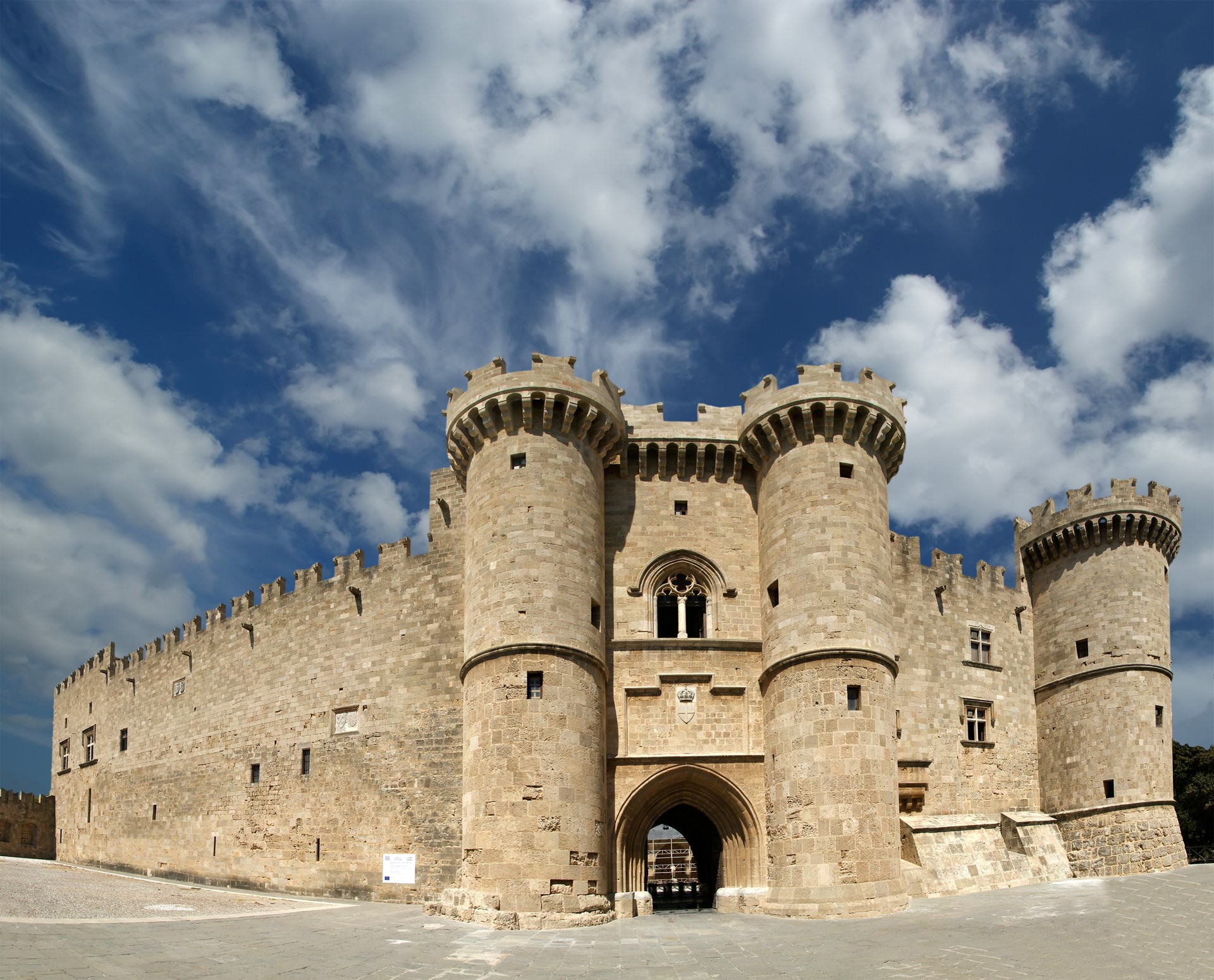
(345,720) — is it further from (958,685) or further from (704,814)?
(958,685)

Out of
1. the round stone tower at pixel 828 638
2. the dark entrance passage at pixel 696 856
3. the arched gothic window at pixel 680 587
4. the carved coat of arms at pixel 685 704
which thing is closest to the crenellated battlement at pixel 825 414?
the round stone tower at pixel 828 638

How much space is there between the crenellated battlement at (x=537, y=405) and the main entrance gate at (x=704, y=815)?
6897 millimetres

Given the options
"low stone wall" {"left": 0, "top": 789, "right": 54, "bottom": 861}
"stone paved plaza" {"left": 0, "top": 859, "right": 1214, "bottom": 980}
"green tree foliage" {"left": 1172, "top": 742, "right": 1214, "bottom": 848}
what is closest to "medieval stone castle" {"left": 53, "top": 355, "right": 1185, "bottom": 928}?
"stone paved plaza" {"left": 0, "top": 859, "right": 1214, "bottom": 980}

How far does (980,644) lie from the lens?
987 inches

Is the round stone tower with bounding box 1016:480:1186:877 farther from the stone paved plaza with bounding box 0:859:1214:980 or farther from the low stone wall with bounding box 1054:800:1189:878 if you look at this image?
the stone paved plaza with bounding box 0:859:1214:980

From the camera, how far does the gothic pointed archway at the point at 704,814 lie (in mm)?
19656

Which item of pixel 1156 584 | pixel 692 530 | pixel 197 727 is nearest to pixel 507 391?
pixel 692 530

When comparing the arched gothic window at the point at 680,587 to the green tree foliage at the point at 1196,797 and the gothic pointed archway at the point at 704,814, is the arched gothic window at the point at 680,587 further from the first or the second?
the green tree foliage at the point at 1196,797

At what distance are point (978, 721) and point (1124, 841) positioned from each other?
394 cm

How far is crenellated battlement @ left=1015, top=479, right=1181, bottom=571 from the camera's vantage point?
25375mm

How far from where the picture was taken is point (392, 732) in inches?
887

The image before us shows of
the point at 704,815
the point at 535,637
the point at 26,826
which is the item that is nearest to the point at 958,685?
the point at 704,815

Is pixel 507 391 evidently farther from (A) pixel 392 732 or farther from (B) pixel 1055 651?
(B) pixel 1055 651

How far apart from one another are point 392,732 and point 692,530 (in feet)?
25.7
